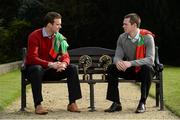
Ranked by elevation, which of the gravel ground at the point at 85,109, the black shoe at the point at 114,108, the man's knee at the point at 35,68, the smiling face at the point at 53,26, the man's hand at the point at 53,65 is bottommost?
the gravel ground at the point at 85,109

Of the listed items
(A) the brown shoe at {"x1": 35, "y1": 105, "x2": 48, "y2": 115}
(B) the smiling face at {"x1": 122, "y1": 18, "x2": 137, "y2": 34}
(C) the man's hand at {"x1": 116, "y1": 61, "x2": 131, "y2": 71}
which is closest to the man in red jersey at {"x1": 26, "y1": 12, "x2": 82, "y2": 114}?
(A) the brown shoe at {"x1": 35, "y1": 105, "x2": 48, "y2": 115}

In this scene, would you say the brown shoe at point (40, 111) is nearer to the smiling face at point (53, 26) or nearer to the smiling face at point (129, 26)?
the smiling face at point (53, 26)

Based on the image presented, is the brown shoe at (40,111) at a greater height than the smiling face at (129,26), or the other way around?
the smiling face at (129,26)

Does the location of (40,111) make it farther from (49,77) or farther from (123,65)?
(123,65)

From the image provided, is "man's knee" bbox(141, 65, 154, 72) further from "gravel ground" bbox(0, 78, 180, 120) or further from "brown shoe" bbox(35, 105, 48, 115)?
"brown shoe" bbox(35, 105, 48, 115)

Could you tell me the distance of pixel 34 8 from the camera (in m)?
28.3

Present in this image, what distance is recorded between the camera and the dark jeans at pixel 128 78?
802 centimetres

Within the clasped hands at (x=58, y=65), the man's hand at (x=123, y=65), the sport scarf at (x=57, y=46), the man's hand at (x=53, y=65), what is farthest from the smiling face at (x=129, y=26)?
the man's hand at (x=53, y=65)

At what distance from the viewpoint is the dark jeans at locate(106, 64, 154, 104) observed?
316 inches

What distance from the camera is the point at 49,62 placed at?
8.08 m

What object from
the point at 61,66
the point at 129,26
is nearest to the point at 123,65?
the point at 129,26

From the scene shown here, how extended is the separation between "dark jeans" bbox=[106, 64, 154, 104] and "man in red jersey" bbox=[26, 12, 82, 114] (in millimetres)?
476

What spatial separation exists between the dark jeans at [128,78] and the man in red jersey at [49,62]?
0.48 metres

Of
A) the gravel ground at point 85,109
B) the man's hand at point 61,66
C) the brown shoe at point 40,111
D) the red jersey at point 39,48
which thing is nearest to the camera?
the gravel ground at point 85,109
